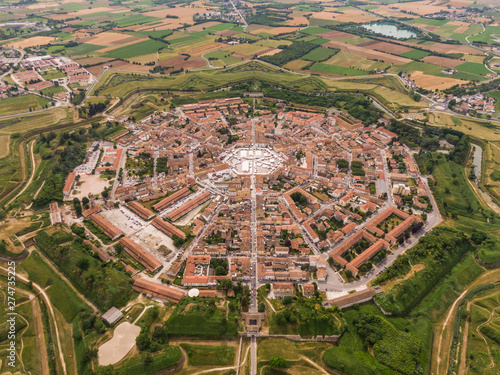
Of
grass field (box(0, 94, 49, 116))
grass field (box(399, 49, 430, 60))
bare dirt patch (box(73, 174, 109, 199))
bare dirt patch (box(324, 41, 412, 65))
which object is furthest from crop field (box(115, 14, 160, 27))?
grass field (box(399, 49, 430, 60))

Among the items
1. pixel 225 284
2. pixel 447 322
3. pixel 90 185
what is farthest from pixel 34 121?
pixel 447 322

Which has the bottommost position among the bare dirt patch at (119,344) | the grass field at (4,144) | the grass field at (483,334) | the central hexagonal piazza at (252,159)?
the grass field at (483,334)

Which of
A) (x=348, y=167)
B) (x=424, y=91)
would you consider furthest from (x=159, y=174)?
(x=424, y=91)

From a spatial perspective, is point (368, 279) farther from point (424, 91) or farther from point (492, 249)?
point (424, 91)

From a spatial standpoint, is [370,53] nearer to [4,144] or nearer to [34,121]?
[34,121]

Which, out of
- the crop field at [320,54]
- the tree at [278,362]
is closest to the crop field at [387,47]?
the crop field at [320,54]

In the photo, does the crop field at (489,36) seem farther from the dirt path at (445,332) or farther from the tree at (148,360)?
the tree at (148,360)
